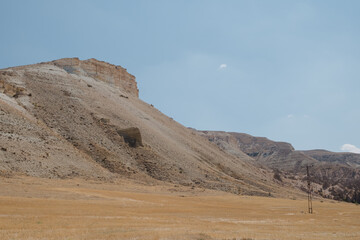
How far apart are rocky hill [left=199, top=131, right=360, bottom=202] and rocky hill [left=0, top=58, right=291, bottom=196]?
3673cm

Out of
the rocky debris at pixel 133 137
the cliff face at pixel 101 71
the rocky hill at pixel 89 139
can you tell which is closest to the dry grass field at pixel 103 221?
the rocky hill at pixel 89 139

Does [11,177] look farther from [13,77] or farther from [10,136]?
[13,77]

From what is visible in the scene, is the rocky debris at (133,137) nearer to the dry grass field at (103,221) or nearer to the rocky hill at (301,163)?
the dry grass field at (103,221)

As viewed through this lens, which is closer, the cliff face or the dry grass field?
the dry grass field

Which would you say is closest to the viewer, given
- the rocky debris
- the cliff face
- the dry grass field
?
the dry grass field

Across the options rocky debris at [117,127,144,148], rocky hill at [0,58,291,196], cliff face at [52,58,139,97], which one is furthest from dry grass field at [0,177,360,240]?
cliff face at [52,58,139,97]

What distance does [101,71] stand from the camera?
79000 millimetres

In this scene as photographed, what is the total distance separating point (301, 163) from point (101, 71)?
324 ft

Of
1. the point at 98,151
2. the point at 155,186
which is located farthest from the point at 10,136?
the point at 155,186

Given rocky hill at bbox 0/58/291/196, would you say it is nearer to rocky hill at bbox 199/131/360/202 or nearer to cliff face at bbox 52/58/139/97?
cliff face at bbox 52/58/139/97

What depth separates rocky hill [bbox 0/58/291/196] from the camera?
34375 millimetres

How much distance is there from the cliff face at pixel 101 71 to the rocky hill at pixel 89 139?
2.72 meters

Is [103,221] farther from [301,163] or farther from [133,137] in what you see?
[301,163]

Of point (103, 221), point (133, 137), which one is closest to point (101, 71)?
point (133, 137)
